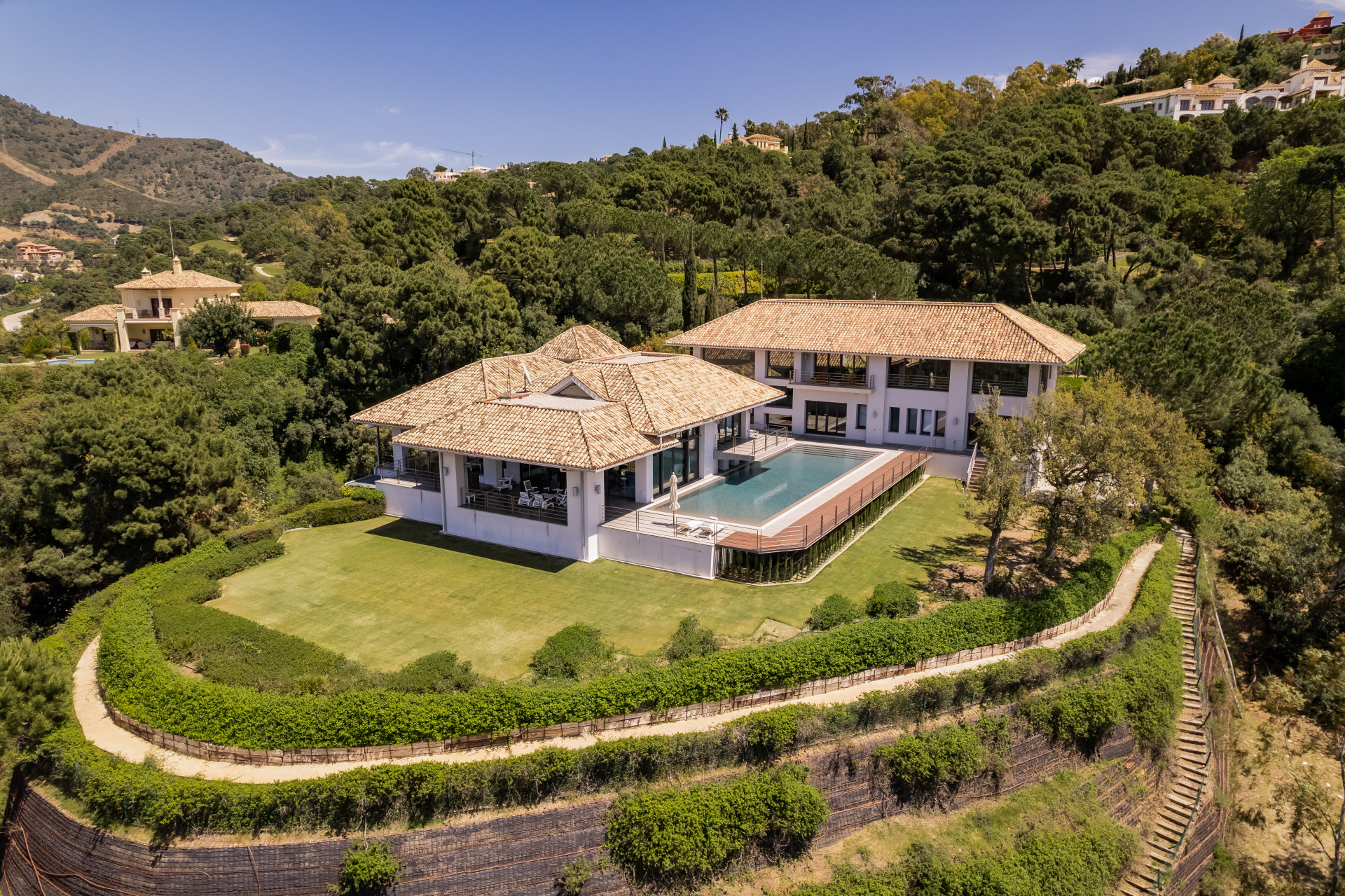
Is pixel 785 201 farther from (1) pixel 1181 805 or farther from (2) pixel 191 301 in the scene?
(1) pixel 1181 805

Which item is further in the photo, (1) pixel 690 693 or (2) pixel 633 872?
(1) pixel 690 693

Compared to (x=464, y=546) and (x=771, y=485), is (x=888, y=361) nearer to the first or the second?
(x=771, y=485)

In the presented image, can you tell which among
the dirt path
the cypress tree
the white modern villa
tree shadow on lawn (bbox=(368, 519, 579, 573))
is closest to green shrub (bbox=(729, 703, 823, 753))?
the dirt path

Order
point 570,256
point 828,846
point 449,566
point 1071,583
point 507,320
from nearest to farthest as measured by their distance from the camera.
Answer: point 828,846 < point 1071,583 < point 449,566 < point 507,320 < point 570,256

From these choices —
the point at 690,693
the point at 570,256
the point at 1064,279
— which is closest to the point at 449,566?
the point at 690,693

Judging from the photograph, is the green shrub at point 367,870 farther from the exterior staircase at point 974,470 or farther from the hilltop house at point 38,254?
the hilltop house at point 38,254

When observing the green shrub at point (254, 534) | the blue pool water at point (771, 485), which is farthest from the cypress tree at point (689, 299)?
the green shrub at point (254, 534)

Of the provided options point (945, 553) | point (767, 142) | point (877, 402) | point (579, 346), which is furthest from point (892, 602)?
point (767, 142)
